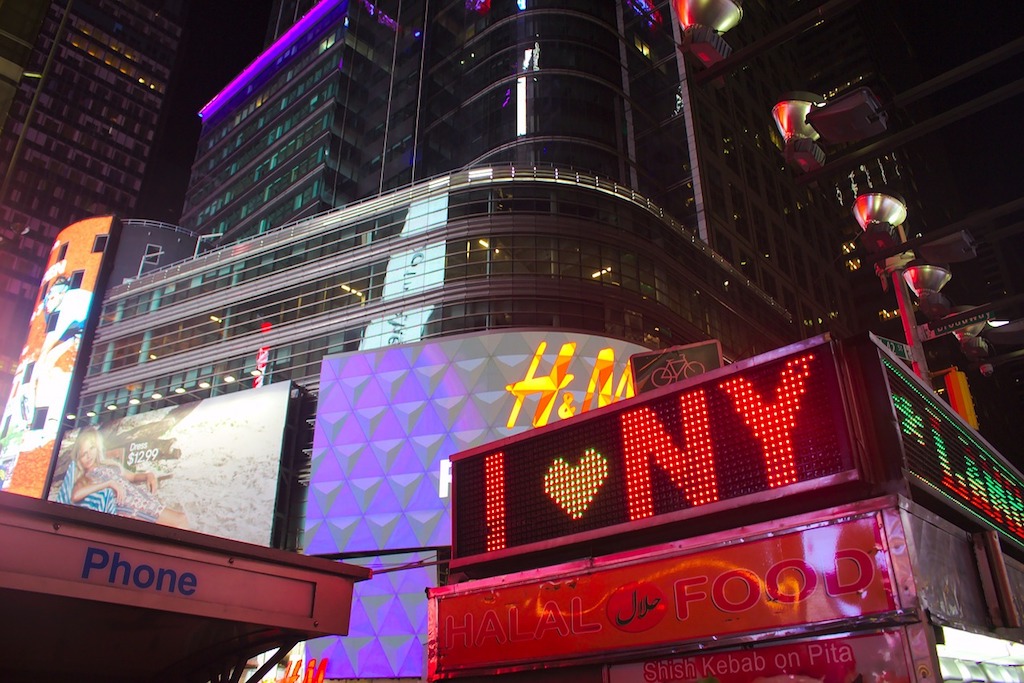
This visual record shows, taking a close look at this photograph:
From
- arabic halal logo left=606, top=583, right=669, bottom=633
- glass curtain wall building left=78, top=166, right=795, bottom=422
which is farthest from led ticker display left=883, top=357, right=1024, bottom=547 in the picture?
glass curtain wall building left=78, top=166, right=795, bottom=422

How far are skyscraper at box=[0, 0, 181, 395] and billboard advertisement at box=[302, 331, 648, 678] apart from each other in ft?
318

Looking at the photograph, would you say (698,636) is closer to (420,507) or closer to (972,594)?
(972,594)

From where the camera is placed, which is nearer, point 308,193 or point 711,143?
point 711,143

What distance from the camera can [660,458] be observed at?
636 cm

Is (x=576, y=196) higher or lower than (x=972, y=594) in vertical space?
higher

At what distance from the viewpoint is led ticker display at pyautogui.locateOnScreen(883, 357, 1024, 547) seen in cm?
541

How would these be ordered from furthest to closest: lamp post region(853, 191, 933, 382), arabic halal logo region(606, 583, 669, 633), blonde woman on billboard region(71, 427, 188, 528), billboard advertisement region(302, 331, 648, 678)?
blonde woman on billboard region(71, 427, 188, 528), billboard advertisement region(302, 331, 648, 678), lamp post region(853, 191, 933, 382), arabic halal logo region(606, 583, 669, 633)

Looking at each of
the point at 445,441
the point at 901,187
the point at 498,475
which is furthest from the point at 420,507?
the point at 901,187

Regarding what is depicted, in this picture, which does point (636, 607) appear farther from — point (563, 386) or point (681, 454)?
point (563, 386)

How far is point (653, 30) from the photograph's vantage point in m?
75.9

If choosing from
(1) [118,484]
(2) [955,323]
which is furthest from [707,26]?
(1) [118,484]

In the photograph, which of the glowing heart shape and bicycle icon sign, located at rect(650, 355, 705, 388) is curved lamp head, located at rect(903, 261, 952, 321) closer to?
bicycle icon sign, located at rect(650, 355, 705, 388)

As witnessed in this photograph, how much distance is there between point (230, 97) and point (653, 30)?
206ft

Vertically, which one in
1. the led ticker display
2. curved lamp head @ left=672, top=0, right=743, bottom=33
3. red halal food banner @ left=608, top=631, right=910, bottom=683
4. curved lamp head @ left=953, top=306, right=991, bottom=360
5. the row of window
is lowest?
red halal food banner @ left=608, top=631, right=910, bottom=683
